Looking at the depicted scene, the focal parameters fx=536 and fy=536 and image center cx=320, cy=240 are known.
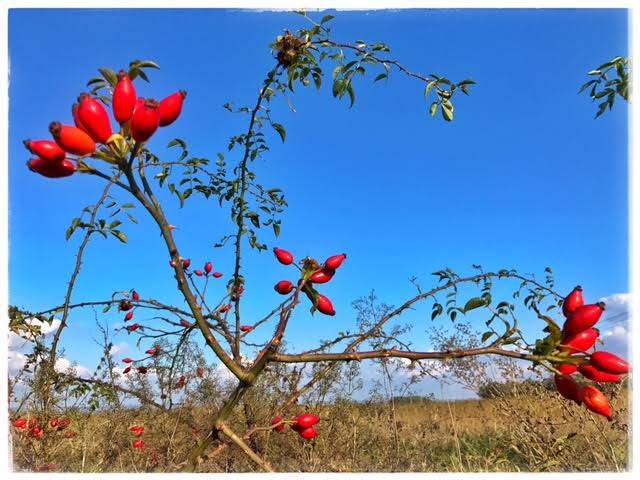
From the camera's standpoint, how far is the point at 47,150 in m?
0.81

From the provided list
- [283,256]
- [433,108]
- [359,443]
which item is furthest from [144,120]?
[359,443]

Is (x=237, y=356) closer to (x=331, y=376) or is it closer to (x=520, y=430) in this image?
(x=520, y=430)

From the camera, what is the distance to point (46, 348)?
121 inches

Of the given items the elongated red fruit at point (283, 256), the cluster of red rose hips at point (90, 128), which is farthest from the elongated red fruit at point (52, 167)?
the elongated red fruit at point (283, 256)

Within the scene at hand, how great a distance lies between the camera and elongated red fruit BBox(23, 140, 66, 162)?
2.67ft

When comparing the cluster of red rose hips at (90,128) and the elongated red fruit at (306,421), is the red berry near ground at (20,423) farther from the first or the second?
the cluster of red rose hips at (90,128)

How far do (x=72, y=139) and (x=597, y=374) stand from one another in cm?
86

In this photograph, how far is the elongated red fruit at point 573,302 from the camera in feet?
2.96

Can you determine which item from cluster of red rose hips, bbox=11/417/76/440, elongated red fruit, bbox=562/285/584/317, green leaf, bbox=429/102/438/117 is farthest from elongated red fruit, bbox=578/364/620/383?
cluster of red rose hips, bbox=11/417/76/440

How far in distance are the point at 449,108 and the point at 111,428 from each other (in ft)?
10.4

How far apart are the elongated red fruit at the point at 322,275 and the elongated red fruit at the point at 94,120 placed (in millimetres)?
415

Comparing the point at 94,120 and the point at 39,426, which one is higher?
the point at 94,120

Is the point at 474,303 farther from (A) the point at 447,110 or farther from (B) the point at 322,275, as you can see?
(A) the point at 447,110

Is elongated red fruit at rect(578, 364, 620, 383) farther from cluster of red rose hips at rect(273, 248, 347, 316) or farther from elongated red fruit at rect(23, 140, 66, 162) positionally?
elongated red fruit at rect(23, 140, 66, 162)
